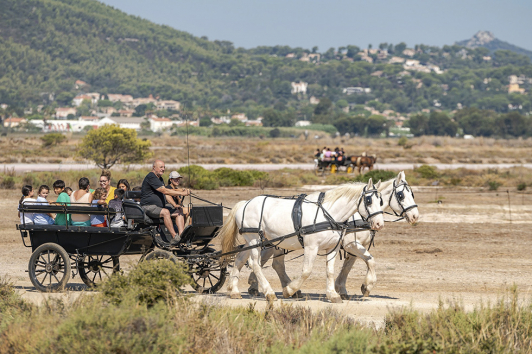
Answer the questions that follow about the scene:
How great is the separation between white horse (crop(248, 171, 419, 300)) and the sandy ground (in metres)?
0.27

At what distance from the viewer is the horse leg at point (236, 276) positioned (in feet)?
36.8

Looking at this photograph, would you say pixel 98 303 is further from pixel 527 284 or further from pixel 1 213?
pixel 1 213

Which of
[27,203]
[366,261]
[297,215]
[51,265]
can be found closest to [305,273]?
[297,215]

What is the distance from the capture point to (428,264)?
1593cm

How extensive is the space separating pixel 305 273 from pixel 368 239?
1.80m

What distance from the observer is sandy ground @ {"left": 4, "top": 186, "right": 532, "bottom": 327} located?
11117mm

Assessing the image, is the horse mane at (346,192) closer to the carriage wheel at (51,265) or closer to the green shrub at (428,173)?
the carriage wheel at (51,265)

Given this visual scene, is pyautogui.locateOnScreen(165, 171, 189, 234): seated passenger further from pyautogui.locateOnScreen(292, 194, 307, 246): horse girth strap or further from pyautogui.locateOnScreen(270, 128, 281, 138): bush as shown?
pyautogui.locateOnScreen(270, 128, 281, 138): bush

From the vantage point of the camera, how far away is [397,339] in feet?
25.3

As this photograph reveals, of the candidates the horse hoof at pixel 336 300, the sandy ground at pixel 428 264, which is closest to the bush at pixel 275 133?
the sandy ground at pixel 428 264

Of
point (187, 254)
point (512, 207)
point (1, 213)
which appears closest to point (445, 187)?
point (512, 207)

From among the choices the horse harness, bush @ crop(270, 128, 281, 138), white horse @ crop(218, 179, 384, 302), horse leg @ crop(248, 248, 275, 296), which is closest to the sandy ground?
horse leg @ crop(248, 248, 275, 296)

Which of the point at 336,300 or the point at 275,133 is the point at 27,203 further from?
the point at 275,133

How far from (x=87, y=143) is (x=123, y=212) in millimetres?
34574
